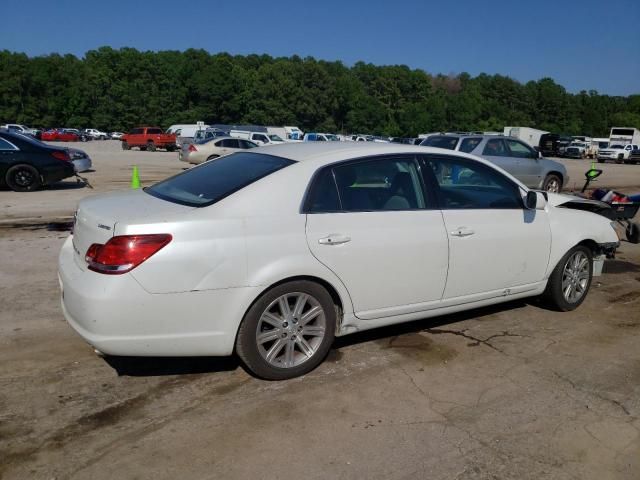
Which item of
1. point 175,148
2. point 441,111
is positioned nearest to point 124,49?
point 441,111

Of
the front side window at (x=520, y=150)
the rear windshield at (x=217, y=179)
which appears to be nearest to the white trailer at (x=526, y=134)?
the front side window at (x=520, y=150)

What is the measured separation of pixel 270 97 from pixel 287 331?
101173mm

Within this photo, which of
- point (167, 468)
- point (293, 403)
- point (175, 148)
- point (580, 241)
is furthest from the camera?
point (175, 148)

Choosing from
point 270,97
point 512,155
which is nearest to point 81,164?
point 512,155

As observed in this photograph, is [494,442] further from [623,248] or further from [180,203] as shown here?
[623,248]

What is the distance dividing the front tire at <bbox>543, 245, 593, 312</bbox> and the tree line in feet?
300

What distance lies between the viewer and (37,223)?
9.81m

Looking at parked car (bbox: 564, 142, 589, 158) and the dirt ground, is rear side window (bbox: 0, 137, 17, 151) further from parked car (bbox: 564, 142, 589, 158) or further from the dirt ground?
parked car (bbox: 564, 142, 589, 158)

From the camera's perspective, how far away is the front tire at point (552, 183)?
15227mm

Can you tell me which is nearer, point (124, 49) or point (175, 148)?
point (175, 148)

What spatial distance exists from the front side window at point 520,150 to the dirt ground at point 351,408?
9753 millimetres

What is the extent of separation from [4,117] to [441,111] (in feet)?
234

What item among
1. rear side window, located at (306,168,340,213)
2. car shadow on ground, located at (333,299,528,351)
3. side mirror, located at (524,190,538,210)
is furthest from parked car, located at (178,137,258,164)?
rear side window, located at (306,168,340,213)

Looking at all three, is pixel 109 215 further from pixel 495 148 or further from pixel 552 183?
pixel 552 183
